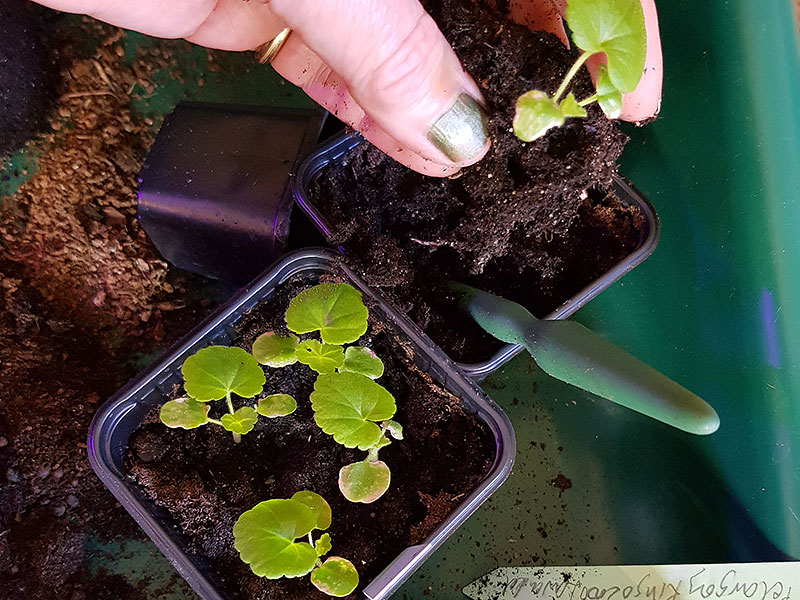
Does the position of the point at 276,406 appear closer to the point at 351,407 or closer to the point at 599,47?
the point at 351,407

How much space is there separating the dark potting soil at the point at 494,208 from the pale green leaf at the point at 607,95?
0.20 ft

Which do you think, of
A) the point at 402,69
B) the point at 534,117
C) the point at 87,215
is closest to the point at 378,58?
the point at 402,69

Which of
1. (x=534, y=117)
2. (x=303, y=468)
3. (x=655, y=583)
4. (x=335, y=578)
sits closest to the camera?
(x=534, y=117)

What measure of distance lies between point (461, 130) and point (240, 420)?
15.5 inches

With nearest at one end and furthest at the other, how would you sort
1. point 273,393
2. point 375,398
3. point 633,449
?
point 375,398 → point 273,393 → point 633,449

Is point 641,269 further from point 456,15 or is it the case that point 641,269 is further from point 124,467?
point 124,467

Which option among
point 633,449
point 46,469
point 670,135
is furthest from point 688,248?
point 46,469

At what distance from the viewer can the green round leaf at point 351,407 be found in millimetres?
699

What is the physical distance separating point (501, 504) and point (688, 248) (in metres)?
0.51

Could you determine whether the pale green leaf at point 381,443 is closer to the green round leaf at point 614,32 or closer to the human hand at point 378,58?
the human hand at point 378,58

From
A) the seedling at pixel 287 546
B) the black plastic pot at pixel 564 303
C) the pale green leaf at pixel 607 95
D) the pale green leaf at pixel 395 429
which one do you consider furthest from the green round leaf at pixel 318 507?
the pale green leaf at pixel 607 95

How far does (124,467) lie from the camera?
806 mm

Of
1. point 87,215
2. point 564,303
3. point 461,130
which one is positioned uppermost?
point 461,130

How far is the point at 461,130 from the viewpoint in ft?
2.25
